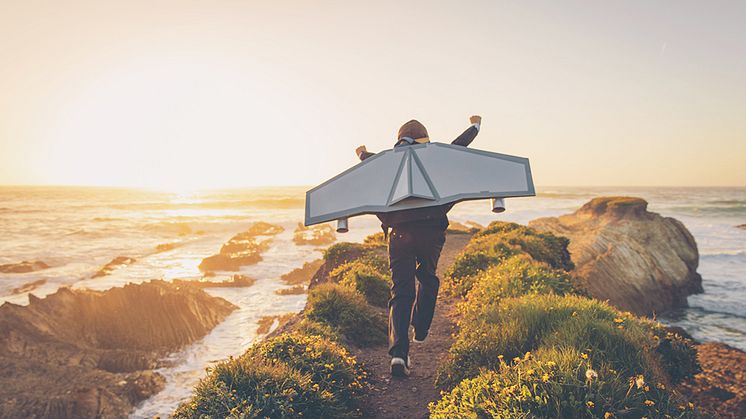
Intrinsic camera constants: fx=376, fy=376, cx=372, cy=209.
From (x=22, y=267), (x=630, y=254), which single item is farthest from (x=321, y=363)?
(x=22, y=267)

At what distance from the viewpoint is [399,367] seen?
434cm

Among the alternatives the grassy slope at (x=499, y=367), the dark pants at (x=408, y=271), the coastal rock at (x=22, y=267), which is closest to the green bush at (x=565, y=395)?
the grassy slope at (x=499, y=367)

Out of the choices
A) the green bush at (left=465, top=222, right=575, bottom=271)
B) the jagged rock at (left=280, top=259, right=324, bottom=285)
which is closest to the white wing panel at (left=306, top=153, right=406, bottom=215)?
the green bush at (left=465, top=222, right=575, bottom=271)

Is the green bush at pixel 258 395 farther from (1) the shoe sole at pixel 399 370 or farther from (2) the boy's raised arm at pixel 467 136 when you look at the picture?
(2) the boy's raised arm at pixel 467 136

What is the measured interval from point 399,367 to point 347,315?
6.12 ft

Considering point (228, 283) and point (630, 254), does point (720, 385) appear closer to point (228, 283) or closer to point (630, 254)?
point (630, 254)

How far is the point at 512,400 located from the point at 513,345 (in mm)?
1311

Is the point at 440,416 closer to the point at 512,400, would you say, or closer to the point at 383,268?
the point at 512,400

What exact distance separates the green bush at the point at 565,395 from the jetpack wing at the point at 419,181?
1.66m

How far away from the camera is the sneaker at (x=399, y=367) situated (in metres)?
4.32

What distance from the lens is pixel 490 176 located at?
4.03 meters

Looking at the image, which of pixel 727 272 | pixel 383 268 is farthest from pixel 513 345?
pixel 727 272

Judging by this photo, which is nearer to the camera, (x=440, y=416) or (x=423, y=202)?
(x=440, y=416)

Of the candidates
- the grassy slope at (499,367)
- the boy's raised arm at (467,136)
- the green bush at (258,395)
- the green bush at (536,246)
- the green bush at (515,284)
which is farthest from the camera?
the green bush at (536,246)
